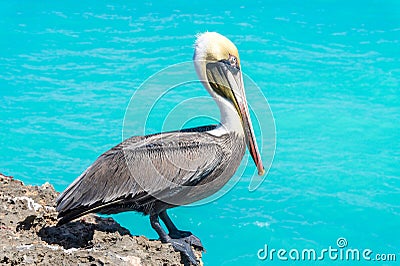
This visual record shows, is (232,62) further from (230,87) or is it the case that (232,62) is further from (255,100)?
(255,100)

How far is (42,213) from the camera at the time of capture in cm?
389

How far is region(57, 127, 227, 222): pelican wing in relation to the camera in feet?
12.3

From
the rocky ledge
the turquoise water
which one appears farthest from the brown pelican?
the turquoise water

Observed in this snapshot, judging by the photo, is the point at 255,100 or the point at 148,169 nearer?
the point at 148,169

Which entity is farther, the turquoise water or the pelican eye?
the turquoise water

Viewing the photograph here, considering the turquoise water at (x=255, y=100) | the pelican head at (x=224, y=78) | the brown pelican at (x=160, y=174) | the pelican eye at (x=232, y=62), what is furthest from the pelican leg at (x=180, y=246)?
the turquoise water at (x=255, y=100)

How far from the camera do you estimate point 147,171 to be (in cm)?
379

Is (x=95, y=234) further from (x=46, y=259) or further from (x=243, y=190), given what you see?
(x=243, y=190)

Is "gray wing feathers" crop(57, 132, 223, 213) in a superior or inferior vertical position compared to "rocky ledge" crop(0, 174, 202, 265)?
superior
